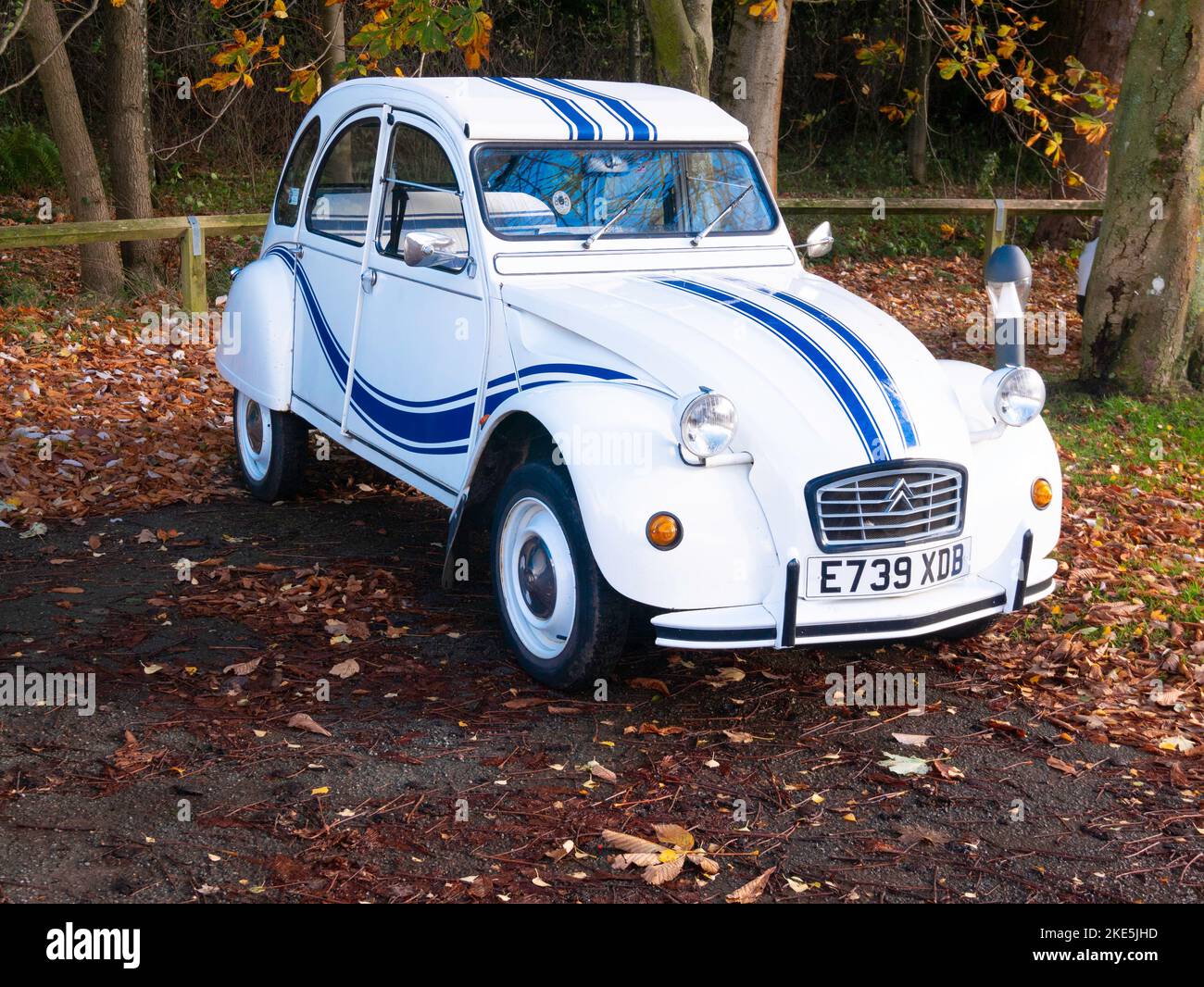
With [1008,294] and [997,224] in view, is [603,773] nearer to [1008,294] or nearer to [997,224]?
[1008,294]

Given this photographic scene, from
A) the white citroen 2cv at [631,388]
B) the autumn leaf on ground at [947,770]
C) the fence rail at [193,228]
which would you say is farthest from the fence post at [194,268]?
the autumn leaf on ground at [947,770]

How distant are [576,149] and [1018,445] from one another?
2.24 metres

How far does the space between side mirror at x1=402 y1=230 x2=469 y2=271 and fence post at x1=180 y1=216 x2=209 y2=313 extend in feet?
19.4

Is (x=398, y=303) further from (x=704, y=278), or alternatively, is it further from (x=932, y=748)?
(x=932, y=748)

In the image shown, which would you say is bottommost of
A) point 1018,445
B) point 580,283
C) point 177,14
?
point 1018,445

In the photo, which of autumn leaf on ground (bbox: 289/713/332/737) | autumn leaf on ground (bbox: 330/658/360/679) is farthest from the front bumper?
autumn leaf on ground (bbox: 330/658/360/679)

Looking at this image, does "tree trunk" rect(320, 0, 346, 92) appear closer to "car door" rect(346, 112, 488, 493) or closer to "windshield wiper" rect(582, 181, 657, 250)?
"car door" rect(346, 112, 488, 493)

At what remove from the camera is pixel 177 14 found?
54.7 feet

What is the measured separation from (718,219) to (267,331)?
8.05ft

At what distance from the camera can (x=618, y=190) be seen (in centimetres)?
584

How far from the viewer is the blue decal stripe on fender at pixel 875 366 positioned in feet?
15.3

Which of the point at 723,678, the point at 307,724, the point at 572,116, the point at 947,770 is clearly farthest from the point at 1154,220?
the point at 307,724

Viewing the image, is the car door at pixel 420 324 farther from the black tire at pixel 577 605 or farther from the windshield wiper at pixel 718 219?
the windshield wiper at pixel 718 219

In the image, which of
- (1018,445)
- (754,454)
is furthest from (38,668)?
(1018,445)
